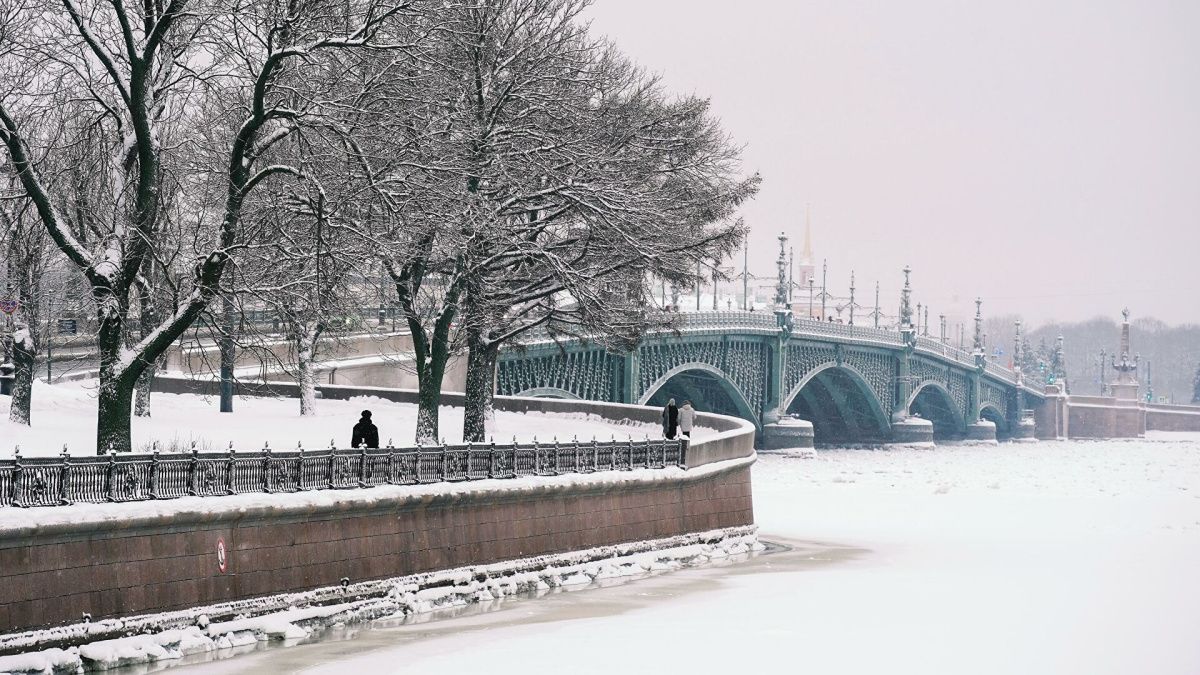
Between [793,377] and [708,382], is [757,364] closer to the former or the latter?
[708,382]

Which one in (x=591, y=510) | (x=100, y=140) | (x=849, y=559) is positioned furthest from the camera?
(x=849, y=559)

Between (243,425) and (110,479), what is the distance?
59.2 feet

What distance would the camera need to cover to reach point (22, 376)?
32.3m

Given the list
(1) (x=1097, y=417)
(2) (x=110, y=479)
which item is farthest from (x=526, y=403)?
(1) (x=1097, y=417)

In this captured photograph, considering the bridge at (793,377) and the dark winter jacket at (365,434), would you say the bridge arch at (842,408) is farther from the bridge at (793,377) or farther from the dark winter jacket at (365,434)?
the dark winter jacket at (365,434)

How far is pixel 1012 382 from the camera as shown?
137 m

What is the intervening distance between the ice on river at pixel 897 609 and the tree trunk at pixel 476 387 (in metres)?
6.55

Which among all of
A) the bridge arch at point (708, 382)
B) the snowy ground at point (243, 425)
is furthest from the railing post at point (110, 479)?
the bridge arch at point (708, 382)

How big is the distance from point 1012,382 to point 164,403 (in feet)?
340

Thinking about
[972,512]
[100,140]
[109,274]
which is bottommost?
[972,512]

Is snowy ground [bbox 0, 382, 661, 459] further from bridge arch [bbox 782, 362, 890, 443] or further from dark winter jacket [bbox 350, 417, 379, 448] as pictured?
bridge arch [bbox 782, 362, 890, 443]

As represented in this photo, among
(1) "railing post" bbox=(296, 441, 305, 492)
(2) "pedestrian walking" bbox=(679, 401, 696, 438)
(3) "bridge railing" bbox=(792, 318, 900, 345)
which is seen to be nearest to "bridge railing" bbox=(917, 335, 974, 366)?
(3) "bridge railing" bbox=(792, 318, 900, 345)

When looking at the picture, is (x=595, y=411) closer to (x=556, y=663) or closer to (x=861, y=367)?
(x=556, y=663)

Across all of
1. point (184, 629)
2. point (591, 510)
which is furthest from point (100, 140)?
point (591, 510)
